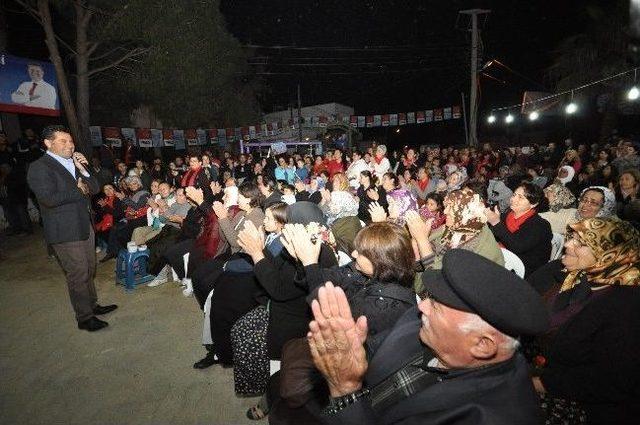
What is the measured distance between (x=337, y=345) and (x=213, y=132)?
21.4 meters

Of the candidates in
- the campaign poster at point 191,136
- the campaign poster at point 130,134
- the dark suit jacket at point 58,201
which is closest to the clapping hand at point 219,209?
the dark suit jacket at point 58,201

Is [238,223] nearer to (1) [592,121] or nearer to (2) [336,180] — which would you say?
(2) [336,180]

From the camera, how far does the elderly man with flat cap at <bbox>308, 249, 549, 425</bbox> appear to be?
1.09 meters

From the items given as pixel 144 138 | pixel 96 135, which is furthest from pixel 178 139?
pixel 96 135

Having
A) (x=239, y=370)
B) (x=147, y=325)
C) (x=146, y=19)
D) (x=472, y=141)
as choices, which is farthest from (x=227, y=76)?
(x=239, y=370)

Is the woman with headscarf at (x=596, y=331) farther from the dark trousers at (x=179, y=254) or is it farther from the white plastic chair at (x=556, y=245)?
the dark trousers at (x=179, y=254)

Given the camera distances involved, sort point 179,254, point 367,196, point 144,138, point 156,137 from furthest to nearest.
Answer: point 156,137, point 144,138, point 367,196, point 179,254

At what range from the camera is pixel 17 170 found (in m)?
8.45

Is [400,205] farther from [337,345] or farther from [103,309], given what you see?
[103,309]

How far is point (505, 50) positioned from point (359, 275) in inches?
1141

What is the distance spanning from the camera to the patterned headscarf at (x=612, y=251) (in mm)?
2191

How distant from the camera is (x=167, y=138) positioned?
18312 millimetres

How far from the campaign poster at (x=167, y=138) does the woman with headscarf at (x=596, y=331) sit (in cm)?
1861

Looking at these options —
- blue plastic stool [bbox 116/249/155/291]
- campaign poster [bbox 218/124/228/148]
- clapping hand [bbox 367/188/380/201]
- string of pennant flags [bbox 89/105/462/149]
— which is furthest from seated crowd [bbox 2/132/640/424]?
campaign poster [bbox 218/124/228/148]
